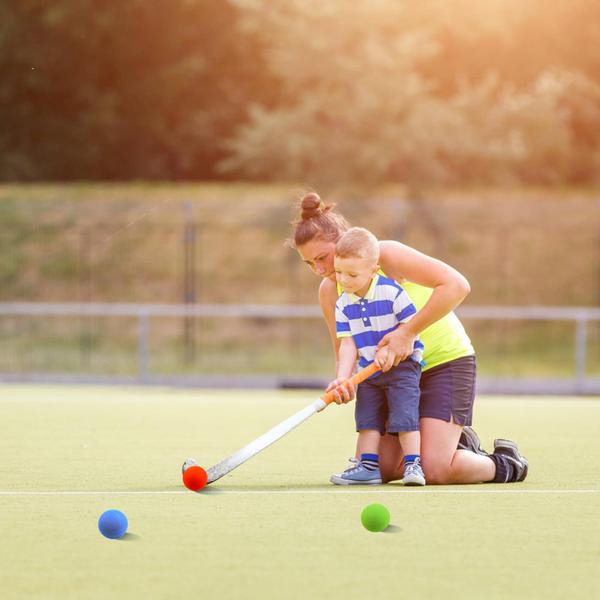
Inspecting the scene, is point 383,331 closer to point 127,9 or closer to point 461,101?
point 461,101

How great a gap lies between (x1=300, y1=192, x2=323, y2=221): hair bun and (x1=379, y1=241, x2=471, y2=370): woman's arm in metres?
0.36

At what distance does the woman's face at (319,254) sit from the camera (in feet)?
18.8

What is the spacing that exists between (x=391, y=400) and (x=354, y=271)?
59 cm

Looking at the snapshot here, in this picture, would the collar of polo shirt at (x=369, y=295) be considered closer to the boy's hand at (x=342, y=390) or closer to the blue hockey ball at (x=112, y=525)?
the boy's hand at (x=342, y=390)

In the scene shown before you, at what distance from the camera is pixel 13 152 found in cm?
2869

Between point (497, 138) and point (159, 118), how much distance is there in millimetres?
9519

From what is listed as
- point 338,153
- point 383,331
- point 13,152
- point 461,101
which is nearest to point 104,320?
point 338,153

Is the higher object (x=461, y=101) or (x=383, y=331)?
(x=461, y=101)

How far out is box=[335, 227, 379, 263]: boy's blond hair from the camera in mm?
5594

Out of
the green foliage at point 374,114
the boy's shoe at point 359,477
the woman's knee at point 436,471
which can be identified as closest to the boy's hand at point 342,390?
the boy's shoe at point 359,477

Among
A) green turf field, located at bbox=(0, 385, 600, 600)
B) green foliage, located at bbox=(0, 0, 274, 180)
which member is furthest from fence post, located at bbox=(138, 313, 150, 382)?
green foliage, located at bbox=(0, 0, 274, 180)

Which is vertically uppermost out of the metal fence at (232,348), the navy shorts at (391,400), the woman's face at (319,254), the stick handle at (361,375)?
the woman's face at (319,254)

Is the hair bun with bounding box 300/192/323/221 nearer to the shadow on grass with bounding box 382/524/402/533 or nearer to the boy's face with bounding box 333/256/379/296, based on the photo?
the boy's face with bounding box 333/256/379/296

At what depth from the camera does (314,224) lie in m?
5.73
